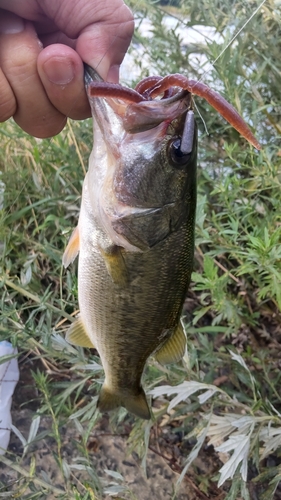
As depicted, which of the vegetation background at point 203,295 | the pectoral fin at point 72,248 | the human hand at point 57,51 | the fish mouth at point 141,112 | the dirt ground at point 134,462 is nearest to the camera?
the fish mouth at point 141,112

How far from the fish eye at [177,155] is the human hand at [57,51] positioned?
0.31 meters

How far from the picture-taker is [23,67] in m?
1.33

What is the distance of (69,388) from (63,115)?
1192 millimetres

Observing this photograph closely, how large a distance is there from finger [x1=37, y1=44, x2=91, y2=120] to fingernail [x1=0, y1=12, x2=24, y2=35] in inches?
6.3

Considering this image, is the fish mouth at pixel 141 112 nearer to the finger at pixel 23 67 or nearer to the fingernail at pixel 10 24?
the finger at pixel 23 67

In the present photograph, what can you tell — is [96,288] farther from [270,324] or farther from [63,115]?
[270,324]

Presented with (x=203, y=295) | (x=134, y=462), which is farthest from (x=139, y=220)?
(x=134, y=462)

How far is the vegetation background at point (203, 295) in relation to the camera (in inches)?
70.2

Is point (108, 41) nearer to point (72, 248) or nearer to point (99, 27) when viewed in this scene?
point (99, 27)

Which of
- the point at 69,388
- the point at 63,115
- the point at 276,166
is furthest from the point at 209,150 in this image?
the point at 69,388

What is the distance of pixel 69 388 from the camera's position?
199 centimetres

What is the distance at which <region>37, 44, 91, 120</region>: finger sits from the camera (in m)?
1.25

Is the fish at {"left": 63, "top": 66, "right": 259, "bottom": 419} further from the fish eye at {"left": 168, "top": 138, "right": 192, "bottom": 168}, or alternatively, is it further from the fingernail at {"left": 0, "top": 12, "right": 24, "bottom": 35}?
the fingernail at {"left": 0, "top": 12, "right": 24, "bottom": 35}


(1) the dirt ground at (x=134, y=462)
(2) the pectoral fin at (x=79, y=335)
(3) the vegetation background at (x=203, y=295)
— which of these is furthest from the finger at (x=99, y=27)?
(1) the dirt ground at (x=134, y=462)
